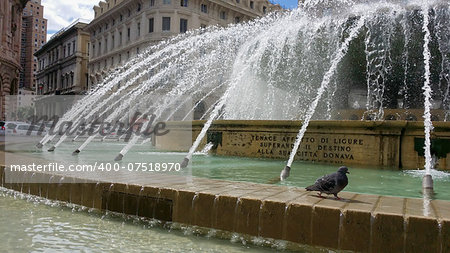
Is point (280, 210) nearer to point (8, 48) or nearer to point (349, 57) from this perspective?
point (349, 57)

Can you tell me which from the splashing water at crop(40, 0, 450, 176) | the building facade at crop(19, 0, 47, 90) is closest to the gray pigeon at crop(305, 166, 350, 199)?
the splashing water at crop(40, 0, 450, 176)

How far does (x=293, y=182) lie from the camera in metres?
5.20

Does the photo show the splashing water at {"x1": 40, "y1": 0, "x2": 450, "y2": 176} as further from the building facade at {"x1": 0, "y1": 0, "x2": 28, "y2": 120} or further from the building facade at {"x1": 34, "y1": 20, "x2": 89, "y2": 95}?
the building facade at {"x1": 34, "y1": 20, "x2": 89, "y2": 95}

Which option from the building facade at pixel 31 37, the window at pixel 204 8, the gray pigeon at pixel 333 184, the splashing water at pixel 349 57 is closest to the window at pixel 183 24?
the window at pixel 204 8

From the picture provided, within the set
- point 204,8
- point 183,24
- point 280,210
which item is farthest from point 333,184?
point 204,8

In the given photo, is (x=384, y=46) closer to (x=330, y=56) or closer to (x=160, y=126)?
(x=330, y=56)

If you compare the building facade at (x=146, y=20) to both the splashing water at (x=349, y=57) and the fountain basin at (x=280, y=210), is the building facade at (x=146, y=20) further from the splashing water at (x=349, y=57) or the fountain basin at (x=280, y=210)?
the fountain basin at (x=280, y=210)

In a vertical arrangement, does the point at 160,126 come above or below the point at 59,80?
below

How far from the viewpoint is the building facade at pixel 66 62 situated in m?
64.8

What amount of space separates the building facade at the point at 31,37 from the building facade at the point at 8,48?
8232cm

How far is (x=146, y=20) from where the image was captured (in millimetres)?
44656

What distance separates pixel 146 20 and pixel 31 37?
100284mm

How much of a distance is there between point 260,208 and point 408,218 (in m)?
1.10

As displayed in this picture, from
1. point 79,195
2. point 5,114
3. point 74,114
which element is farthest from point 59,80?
point 79,195
